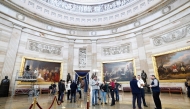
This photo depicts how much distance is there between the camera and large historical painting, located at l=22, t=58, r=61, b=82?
1193cm

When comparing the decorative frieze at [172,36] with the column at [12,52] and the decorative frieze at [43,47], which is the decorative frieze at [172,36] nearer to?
the decorative frieze at [43,47]

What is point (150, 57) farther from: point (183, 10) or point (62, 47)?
point (62, 47)

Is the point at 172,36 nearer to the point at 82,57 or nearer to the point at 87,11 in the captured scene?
the point at 82,57

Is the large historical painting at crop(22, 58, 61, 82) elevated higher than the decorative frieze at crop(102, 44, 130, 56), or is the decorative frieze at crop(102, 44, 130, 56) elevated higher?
the decorative frieze at crop(102, 44, 130, 56)

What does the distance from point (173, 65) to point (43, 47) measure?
48.2ft

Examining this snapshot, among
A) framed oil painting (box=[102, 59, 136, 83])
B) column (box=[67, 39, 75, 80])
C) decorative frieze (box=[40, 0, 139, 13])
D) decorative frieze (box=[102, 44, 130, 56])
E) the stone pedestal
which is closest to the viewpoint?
the stone pedestal

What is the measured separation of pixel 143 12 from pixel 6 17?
49.8 feet

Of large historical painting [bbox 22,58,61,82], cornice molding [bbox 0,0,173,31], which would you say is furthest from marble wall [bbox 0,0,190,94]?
large historical painting [bbox 22,58,61,82]

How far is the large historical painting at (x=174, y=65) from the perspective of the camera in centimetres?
910

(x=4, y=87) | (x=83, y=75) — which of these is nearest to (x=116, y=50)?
(x=83, y=75)

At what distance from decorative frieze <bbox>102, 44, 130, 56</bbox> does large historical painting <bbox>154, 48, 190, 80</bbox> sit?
159 inches

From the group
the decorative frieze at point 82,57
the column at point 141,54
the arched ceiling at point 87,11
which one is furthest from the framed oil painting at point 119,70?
the arched ceiling at point 87,11

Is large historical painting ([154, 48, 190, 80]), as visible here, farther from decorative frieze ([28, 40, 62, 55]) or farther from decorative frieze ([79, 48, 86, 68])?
decorative frieze ([28, 40, 62, 55])

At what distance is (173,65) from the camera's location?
9914mm
